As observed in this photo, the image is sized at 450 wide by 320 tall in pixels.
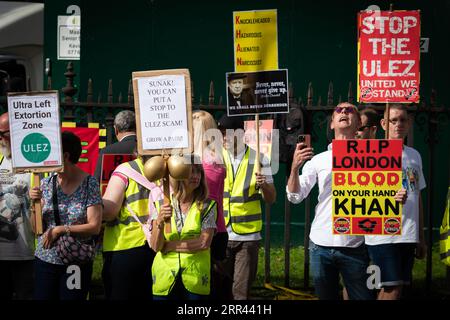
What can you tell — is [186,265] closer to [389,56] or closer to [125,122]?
[125,122]

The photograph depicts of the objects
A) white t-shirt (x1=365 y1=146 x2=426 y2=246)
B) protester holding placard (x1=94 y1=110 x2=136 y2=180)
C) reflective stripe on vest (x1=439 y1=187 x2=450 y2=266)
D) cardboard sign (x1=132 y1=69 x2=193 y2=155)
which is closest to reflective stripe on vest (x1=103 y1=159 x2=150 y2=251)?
cardboard sign (x1=132 y1=69 x2=193 y2=155)

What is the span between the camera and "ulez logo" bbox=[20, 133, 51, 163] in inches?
290

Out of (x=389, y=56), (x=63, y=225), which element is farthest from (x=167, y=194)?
(x=389, y=56)

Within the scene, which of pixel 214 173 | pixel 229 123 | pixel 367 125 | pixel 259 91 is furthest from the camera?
pixel 229 123

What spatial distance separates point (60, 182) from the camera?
24.1 feet

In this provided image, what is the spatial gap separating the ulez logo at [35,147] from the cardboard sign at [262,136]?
200 centimetres

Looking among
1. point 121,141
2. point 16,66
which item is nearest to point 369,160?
point 121,141

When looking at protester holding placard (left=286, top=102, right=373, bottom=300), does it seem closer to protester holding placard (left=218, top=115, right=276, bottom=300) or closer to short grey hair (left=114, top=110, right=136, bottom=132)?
protester holding placard (left=218, top=115, right=276, bottom=300)

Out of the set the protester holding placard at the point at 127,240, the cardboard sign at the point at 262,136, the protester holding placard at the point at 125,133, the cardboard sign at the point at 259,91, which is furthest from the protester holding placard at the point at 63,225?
the cardboard sign at the point at 262,136

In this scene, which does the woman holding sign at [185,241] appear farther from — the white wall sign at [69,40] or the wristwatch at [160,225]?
the white wall sign at [69,40]

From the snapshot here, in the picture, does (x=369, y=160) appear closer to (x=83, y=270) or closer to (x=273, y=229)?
(x=83, y=270)

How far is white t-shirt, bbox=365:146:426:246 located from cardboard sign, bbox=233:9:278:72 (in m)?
1.27

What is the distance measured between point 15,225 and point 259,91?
7.05ft

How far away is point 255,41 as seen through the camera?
7.98 meters
